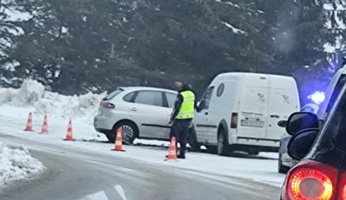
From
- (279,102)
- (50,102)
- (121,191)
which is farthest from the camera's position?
(50,102)

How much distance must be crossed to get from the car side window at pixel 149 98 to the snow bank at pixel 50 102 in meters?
11.4

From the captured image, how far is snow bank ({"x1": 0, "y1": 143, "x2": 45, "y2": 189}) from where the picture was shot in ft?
41.5

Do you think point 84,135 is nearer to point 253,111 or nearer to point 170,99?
point 170,99

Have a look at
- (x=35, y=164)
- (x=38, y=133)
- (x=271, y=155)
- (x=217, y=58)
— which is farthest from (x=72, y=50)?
(x=35, y=164)

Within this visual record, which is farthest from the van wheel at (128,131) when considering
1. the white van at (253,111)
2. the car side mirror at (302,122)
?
the car side mirror at (302,122)

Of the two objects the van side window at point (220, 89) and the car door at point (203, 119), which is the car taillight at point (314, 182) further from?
the car door at point (203, 119)

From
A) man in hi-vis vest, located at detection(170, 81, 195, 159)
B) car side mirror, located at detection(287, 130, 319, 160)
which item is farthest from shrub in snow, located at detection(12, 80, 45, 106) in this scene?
car side mirror, located at detection(287, 130, 319, 160)

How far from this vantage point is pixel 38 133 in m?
24.9

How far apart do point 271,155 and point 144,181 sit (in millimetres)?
10398

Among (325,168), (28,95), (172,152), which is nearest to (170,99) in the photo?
(172,152)

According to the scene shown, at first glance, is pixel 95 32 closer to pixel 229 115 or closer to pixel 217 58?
pixel 217 58

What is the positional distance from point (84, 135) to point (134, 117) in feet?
14.9

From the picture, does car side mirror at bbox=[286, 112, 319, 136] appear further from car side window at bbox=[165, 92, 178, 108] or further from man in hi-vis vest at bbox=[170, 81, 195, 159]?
car side window at bbox=[165, 92, 178, 108]

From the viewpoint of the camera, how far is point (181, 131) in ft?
59.8
